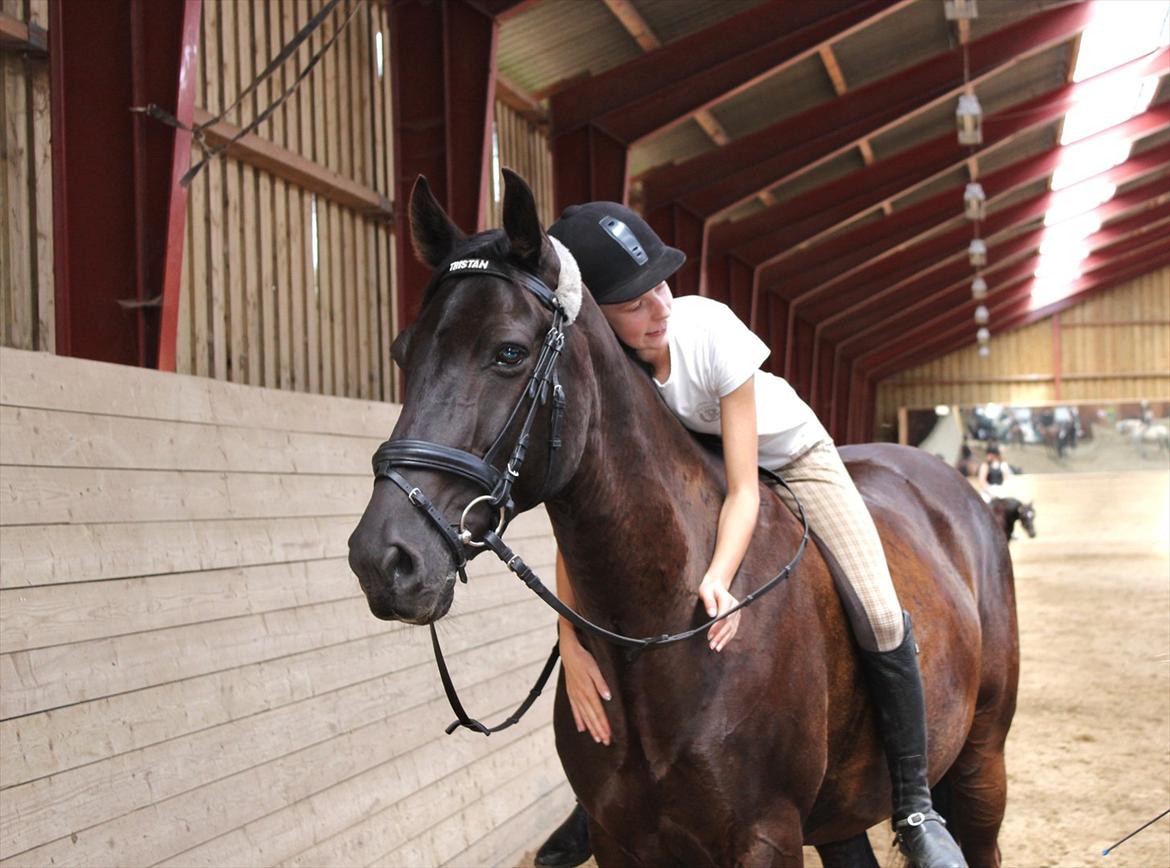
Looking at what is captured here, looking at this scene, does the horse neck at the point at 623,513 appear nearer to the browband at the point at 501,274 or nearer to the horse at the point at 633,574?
the horse at the point at 633,574

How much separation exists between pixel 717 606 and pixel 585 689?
318mm

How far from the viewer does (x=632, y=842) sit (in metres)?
2.37

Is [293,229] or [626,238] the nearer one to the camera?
[626,238]

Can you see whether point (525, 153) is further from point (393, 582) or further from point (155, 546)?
point (393, 582)

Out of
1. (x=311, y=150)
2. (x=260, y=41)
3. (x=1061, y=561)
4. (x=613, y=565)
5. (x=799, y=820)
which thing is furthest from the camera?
(x=1061, y=561)

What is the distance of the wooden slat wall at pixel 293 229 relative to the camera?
6.19 m

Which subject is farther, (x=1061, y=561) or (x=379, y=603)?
(x=1061, y=561)

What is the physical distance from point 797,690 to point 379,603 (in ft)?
3.32

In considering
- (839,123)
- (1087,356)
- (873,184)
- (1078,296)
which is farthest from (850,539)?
(1087,356)

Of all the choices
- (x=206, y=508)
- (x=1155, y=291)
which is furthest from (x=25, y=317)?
(x=1155, y=291)

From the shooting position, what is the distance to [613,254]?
2295 mm

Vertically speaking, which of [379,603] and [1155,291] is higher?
[1155,291]

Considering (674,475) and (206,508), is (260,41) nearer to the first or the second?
(206,508)

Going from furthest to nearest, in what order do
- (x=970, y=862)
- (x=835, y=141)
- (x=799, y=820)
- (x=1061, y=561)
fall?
(x=1061, y=561) → (x=835, y=141) → (x=970, y=862) → (x=799, y=820)
